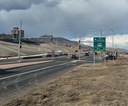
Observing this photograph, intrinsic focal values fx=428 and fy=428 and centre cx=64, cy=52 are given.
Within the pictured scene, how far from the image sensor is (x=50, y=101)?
823 inches

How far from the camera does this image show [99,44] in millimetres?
72125

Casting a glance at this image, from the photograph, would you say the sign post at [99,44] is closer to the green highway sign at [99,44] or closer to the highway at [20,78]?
the green highway sign at [99,44]

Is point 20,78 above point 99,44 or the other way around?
the other way around

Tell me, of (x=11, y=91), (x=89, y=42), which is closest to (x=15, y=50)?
(x=89, y=42)

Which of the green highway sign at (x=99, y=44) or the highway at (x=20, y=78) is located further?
the green highway sign at (x=99, y=44)

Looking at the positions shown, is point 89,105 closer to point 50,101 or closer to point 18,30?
Answer: point 50,101

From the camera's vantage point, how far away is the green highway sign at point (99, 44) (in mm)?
71312

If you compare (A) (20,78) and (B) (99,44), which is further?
(B) (99,44)

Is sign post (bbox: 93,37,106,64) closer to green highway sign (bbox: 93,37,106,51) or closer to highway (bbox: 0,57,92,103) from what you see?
green highway sign (bbox: 93,37,106,51)

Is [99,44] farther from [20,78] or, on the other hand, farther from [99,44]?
[20,78]

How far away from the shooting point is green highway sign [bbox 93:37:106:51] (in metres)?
71.3

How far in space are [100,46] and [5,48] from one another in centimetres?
9495

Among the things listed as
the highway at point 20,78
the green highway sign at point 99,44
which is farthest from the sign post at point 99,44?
the highway at point 20,78

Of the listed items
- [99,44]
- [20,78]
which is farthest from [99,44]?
[20,78]
